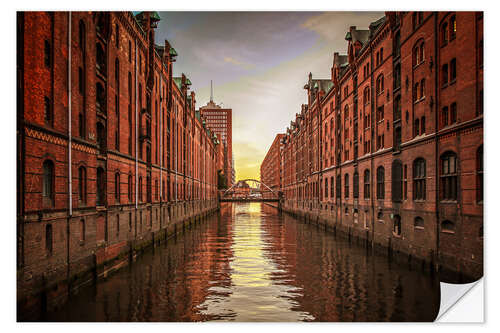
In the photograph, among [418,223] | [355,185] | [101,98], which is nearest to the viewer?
[418,223]

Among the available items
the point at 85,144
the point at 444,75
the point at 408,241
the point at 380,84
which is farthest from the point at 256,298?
the point at 380,84

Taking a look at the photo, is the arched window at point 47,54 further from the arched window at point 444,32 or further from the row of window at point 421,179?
the arched window at point 444,32

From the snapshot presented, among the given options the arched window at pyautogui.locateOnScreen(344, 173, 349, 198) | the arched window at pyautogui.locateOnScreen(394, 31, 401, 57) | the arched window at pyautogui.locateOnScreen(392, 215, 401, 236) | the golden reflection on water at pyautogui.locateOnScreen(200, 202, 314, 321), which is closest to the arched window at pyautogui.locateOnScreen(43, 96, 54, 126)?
the golden reflection on water at pyautogui.locateOnScreen(200, 202, 314, 321)

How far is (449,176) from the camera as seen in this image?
57.3ft

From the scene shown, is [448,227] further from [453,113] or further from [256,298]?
[256,298]

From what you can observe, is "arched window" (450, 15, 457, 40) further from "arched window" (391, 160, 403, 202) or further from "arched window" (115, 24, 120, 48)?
"arched window" (115, 24, 120, 48)

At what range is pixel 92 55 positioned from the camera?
18406 mm

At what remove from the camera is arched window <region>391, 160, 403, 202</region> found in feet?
76.9

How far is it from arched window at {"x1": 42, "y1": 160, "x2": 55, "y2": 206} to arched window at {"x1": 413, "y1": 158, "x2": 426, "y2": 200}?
16.3 metres

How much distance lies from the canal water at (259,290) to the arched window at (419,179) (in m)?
3.57

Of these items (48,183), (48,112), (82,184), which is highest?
(48,112)

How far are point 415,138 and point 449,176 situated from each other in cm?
415

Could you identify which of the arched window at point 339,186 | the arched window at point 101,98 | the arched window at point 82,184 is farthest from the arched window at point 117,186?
the arched window at point 339,186

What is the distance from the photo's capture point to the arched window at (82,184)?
16.9 m
